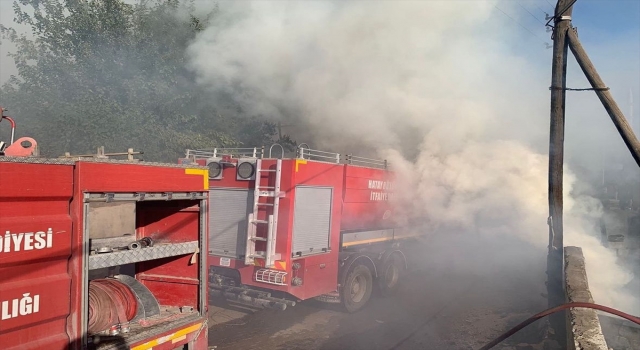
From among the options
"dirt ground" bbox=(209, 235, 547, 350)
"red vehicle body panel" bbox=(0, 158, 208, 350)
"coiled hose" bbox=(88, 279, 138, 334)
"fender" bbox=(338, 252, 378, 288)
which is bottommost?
"dirt ground" bbox=(209, 235, 547, 350)

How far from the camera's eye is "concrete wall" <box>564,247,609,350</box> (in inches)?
169

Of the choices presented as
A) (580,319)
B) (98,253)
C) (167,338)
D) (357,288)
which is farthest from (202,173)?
(357,288)

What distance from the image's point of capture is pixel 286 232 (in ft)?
22.7

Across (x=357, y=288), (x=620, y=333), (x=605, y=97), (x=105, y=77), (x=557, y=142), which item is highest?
(x=105, y=77)

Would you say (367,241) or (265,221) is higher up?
(265,221)

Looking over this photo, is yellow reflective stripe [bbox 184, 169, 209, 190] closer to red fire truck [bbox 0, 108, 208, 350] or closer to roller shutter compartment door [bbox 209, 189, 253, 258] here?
red fire truck [bbox 0, 108, 208, 350]

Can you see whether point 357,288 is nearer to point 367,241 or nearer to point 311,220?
point 367,241

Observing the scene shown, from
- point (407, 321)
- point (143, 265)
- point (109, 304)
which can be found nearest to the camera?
point (109, 304)

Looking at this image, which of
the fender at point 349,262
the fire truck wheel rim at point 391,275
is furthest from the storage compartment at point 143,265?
the fire truck wheel rim at point 391,275

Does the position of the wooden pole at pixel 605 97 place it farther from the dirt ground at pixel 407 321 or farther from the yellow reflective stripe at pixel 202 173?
the yellow reflective stripe at pixel 202 173

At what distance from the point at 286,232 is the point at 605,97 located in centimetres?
545

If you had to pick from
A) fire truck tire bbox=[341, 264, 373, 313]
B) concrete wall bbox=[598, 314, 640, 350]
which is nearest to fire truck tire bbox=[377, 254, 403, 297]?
fire truck tire bbox=[341, 264, 373, 313]

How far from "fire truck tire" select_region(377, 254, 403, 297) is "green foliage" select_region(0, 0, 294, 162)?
557 cm

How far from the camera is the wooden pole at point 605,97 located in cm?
690
